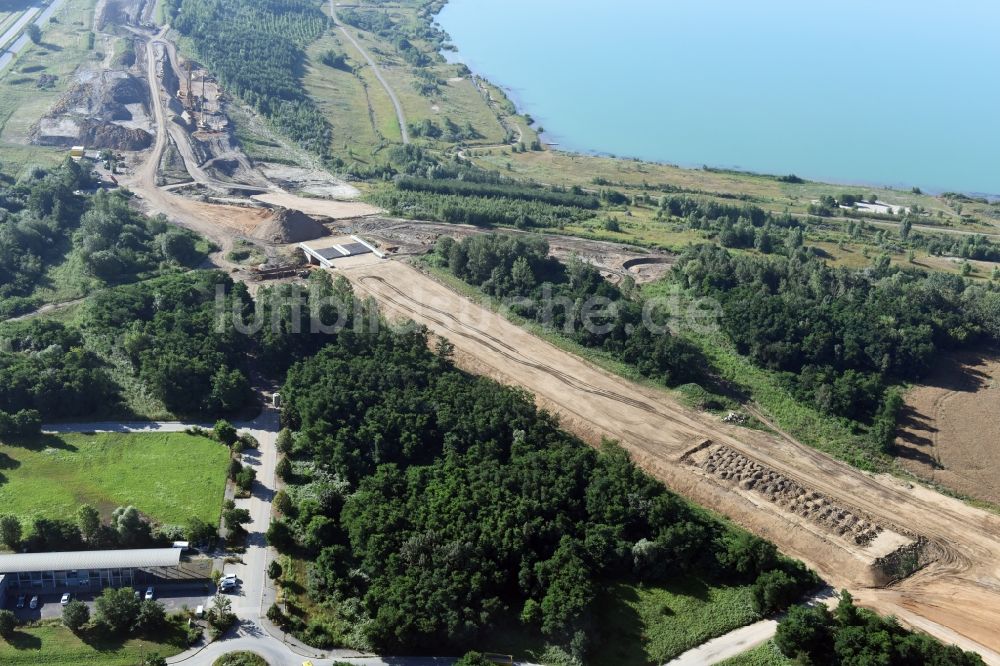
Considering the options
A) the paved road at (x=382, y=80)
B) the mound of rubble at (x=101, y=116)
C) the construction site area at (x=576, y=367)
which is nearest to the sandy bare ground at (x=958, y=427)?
the construction site area at (x=576, y=367)

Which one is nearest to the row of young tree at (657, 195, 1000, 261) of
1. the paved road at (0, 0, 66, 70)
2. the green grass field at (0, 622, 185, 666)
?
the green grass field at (0, 622, 185, 666)

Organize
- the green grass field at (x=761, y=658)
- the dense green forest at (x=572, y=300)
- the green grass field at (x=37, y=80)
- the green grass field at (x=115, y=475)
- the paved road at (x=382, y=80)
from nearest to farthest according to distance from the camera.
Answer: the green grass field at (x=761, y=658) → the green grass field at (x=115, y=475) → the dense green forest at (x=572, y=300) → the green grass field at (x=37, y=80) → the paved road at (x=382, y=80)

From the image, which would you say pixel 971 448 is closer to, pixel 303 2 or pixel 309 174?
pixel 309 174

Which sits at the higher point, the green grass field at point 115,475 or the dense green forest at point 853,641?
the dense green forest at point 853,641

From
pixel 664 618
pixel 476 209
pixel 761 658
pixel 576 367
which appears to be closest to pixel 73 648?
pixel 664 618

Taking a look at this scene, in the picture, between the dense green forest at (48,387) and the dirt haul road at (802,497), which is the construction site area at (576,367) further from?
the dense green forest at (48,387)

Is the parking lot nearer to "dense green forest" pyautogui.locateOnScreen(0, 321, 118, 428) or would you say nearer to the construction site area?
"dense green forest" pyautogui.locateOnScreen(0, 321, 118, 428)
